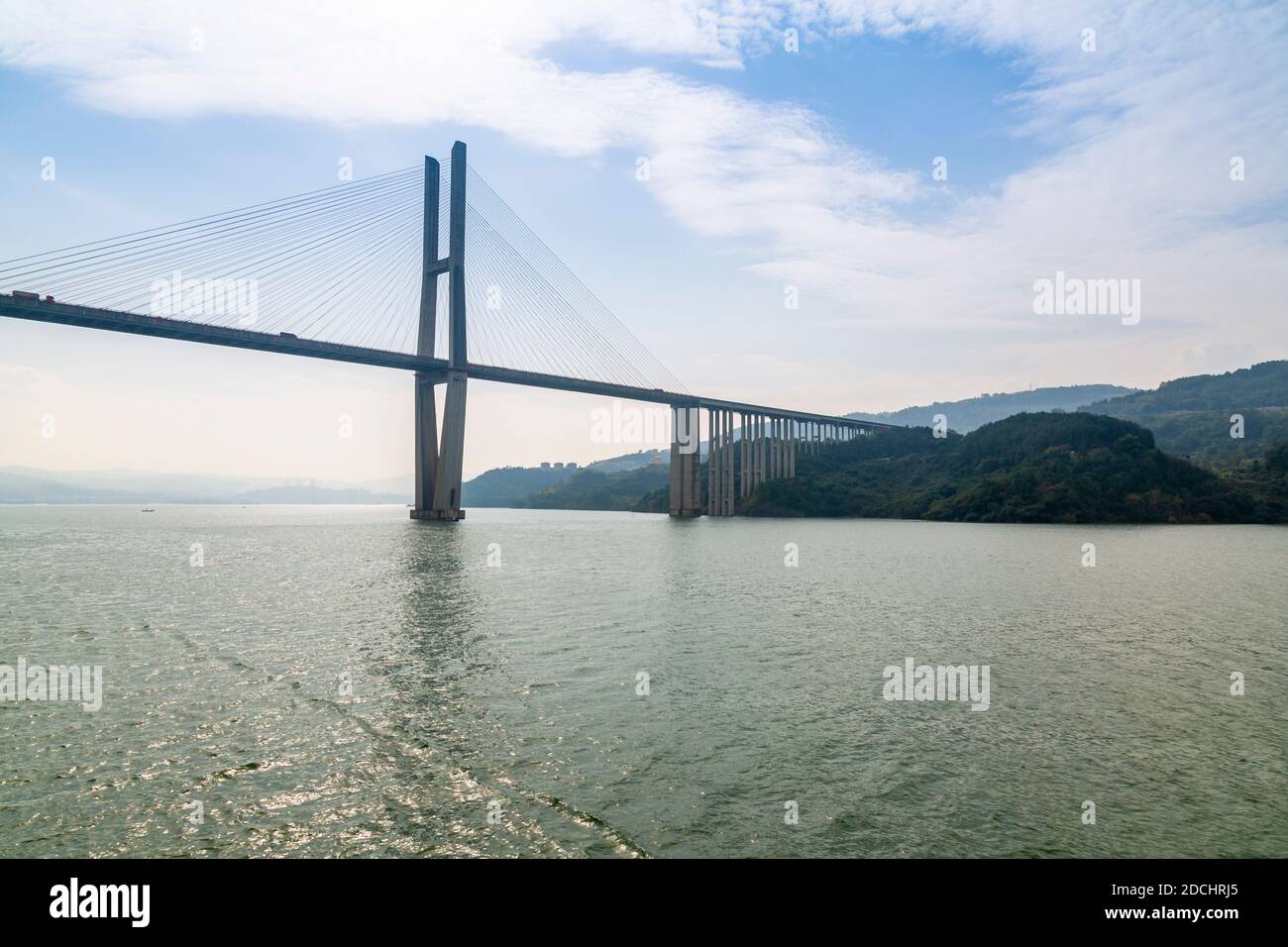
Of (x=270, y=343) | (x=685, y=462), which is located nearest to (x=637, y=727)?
(x=270, y=343)

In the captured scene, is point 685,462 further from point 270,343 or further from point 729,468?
point 270,343

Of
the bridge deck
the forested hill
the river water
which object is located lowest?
the river water

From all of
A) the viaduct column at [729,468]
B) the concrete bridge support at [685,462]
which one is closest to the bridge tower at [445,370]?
the concrete bridge support at [685,462]

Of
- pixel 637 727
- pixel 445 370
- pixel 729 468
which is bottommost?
pixel 637 727

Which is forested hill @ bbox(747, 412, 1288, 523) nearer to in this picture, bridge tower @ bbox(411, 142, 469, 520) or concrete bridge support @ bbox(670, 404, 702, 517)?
concrete bridge support @ bbox(670, 404, 702, 517)

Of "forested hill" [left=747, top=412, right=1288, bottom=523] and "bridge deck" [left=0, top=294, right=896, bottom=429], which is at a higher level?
"bridge deck" [left=0, top=294, right=896, bottom=429]

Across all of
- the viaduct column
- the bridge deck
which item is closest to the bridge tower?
the bridge deck
